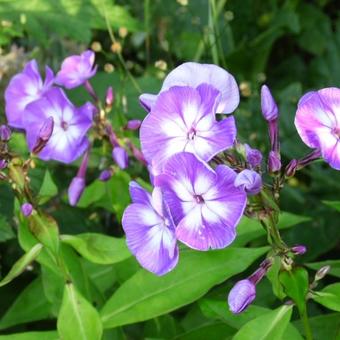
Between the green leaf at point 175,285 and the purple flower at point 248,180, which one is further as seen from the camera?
the green leaf at point 175,285

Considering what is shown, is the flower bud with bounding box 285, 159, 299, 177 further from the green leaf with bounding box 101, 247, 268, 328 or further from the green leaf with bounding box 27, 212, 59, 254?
the green leaf with bounding box 27, 212, 59, 254

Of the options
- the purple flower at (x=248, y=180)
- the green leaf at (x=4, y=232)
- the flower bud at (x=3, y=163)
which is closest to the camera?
the purple flower at (x=248, y=180)

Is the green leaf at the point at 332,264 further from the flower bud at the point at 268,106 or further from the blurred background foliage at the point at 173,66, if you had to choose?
the flower bud at the point at 268,106

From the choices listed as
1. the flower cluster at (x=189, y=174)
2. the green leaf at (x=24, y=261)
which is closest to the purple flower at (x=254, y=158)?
the flower cluster at (x=189, y=174)

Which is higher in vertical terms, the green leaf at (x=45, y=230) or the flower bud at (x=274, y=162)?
the flower bud at (x=274, y=162)

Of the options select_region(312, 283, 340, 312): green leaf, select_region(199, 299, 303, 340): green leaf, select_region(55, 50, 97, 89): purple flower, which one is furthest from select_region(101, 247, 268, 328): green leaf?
select_region(55, 50, 97, 89): purple flower

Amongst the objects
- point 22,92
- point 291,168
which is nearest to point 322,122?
point 291,168
